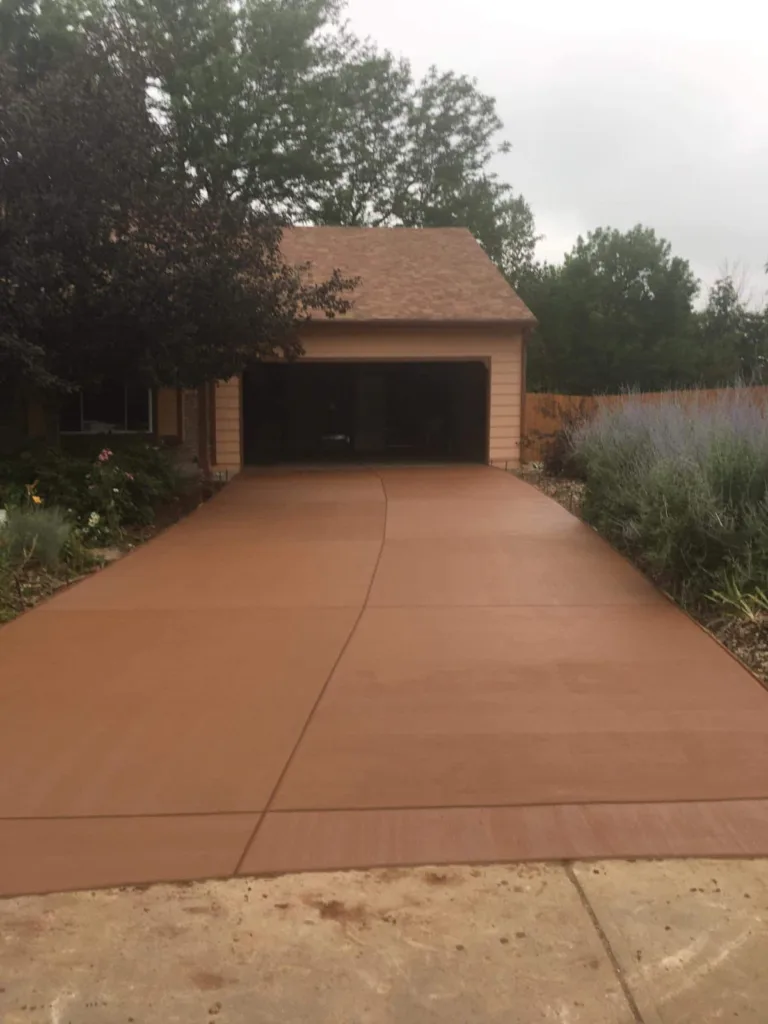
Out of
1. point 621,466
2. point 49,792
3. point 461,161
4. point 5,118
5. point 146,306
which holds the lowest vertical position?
point 49,792

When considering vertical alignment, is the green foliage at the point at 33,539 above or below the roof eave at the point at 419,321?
below

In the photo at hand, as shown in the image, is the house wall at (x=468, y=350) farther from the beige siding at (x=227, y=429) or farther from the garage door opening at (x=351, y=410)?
the garage door opening at (x=351, y=410)

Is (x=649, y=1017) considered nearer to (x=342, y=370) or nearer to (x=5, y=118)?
(x=5, y=118)

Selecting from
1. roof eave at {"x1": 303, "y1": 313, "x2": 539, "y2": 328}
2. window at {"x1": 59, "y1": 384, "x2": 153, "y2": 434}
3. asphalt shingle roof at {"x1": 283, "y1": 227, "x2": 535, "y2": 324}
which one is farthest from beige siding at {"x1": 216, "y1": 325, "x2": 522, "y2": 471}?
window at {"x1": 59, "y1": 384, "x2": 153, "y2": 434}

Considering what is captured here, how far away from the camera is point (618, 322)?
127 feet

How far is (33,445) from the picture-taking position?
13578mm

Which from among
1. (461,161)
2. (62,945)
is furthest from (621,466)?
(461,161)

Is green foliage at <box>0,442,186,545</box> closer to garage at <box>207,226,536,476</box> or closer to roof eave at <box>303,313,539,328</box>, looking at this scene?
garage at <box>207,226,536,476</box>

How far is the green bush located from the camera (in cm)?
765

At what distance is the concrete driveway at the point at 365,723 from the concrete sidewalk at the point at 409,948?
18cm

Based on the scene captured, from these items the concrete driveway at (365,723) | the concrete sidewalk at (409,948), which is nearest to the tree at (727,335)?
the concrete driveway at (365,723)

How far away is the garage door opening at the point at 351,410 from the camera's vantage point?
24.4m

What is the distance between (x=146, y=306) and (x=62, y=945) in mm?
9471

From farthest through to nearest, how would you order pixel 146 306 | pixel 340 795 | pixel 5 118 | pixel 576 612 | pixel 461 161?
pixel 461 161 → pixel 146 306 → pixel 5 118 → pixel 576 612 → pixel 340 795
